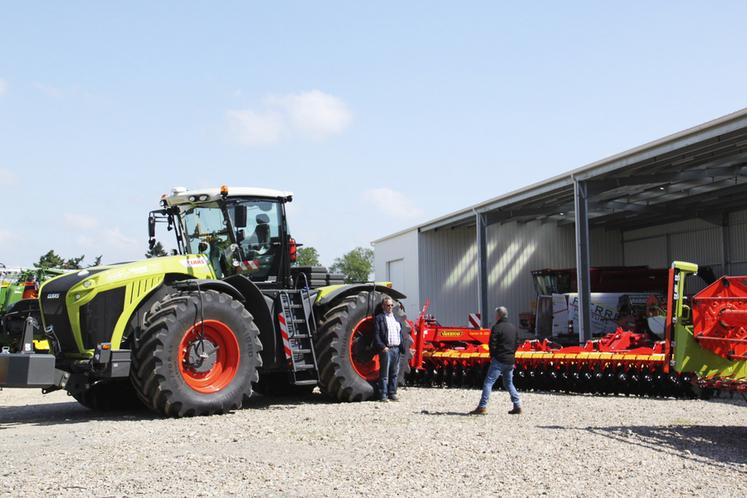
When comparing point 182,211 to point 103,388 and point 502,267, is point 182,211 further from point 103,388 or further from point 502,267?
A: point 502,267

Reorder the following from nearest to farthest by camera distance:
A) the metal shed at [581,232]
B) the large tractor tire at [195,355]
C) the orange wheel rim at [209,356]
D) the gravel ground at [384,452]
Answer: the gravel ground at [384,452] < the large tractor tire at [195,355] < the orange wheel rim at [209,356] < the metal shed at [581,232]

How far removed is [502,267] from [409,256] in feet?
11.8

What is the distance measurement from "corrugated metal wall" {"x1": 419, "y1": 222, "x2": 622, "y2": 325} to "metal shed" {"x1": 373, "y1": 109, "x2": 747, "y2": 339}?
0.04 metres

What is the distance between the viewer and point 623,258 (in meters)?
34.8

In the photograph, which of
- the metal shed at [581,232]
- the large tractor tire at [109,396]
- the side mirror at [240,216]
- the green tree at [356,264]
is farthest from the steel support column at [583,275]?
the green tree at [356,264]

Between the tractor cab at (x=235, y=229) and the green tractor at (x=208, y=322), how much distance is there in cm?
2

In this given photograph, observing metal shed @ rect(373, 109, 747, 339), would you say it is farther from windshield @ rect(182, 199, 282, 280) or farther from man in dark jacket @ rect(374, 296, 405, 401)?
windshield @ rect(182, 199, 282, 280)

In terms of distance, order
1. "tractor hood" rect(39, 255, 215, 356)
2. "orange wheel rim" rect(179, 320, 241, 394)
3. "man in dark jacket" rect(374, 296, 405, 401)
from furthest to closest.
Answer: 1. "man in dark jacket" rect(374, 296, 405, 401)
2. "orange wheel rim" rect(179, 320, 241, 394)
3. "tractor hood" rect(39, 255, 215, 356)

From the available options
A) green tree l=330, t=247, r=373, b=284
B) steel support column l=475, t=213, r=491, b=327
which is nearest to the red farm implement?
steel support column l=475, t=213, r=491, b=327

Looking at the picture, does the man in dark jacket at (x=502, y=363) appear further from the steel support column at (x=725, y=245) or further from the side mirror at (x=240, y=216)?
the steel support column at (x=725, y=245)

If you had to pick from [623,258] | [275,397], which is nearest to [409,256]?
[623,258]

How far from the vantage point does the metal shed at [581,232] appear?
2131cm

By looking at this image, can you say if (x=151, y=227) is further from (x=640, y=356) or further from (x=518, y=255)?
(x=518, y=255)

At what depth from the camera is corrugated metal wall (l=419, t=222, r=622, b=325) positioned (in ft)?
98.3
